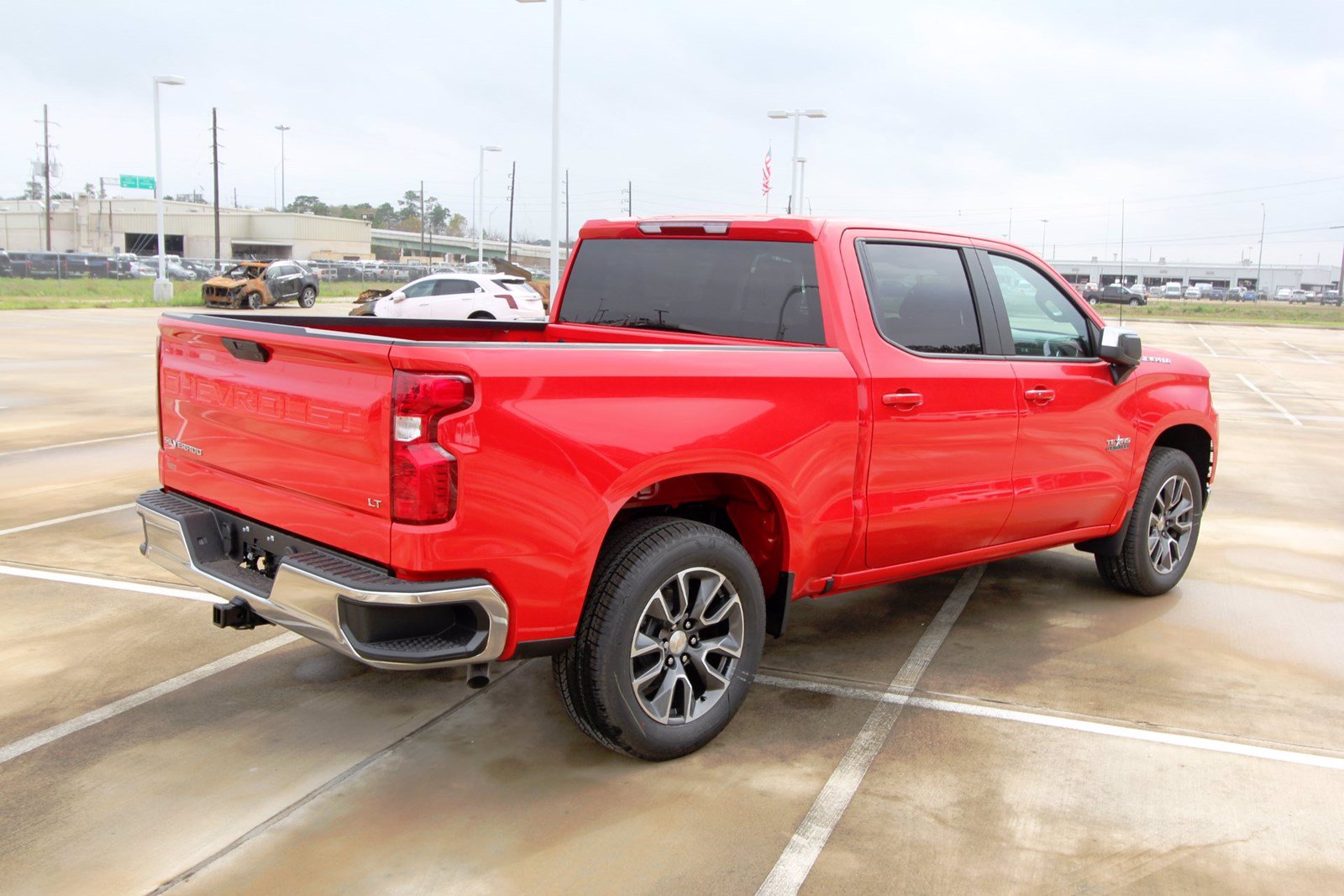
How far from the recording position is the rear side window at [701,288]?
4.44m

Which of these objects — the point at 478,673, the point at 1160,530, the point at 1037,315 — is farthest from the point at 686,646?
the point at 1160,530

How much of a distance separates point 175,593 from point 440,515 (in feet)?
10.5

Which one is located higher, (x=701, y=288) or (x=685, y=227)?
(x=685, y=227)

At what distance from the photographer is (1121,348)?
17.1 ft

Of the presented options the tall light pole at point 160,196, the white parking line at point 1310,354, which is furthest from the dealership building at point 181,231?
the white parking line at point 1310,354

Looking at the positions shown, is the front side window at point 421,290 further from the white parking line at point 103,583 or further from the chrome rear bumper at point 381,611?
the chrome rear bumper at point 381,611

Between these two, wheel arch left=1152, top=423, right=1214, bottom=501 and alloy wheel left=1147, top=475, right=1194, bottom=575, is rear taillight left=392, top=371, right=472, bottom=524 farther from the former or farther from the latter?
wheel arch left=1152, top=423, right=1214, bottom=501

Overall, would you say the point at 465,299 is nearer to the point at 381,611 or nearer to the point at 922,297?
the point at 922,297

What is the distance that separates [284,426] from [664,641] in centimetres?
143

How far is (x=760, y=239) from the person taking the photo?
4.54 m

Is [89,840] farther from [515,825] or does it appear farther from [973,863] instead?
[973,863]

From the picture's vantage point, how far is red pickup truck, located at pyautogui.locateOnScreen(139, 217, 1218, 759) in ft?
10.4

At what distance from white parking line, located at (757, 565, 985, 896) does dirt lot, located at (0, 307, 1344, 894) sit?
0.01 meters

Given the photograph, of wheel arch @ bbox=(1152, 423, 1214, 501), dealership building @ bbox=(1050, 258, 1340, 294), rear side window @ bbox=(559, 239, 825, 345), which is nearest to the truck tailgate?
rear side window @ bbox=(559, 239, 825, 345)
